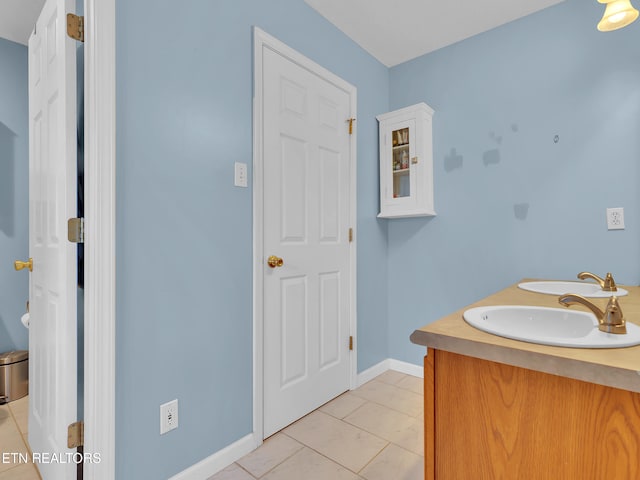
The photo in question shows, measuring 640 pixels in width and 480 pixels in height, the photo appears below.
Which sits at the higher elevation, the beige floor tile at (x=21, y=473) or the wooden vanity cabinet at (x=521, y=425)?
the wooden vanity cabinet at (x=521, y=425)

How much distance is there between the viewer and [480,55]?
7.64 ft

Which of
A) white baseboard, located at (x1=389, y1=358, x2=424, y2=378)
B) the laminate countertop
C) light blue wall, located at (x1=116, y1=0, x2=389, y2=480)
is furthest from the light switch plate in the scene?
white baseboard, located at (x1=389, y1=358, x2=424, y2=378)

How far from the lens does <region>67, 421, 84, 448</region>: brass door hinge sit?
1.18 metres

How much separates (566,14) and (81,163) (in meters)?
2.77

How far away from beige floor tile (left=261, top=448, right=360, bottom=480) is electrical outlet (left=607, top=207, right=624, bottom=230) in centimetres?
192

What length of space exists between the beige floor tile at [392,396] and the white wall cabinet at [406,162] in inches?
50.2

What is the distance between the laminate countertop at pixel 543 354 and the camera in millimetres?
597

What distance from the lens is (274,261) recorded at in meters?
1.79

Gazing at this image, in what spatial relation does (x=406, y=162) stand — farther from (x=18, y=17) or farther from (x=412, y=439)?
(x=18, y=17)

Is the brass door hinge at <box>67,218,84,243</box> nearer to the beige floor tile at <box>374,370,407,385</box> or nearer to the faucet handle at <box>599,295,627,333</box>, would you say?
the faucet handle at <box>599,295,627,333</box>

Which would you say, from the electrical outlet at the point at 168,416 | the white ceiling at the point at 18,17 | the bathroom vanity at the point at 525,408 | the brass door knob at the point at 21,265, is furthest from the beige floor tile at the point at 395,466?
the white ceiling at the point at 18,17

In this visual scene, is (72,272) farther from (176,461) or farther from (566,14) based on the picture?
(566,14)

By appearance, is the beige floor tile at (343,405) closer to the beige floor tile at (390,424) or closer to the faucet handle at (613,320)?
the beige floor tile at (390,424)

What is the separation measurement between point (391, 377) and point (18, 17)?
366 centimetres
